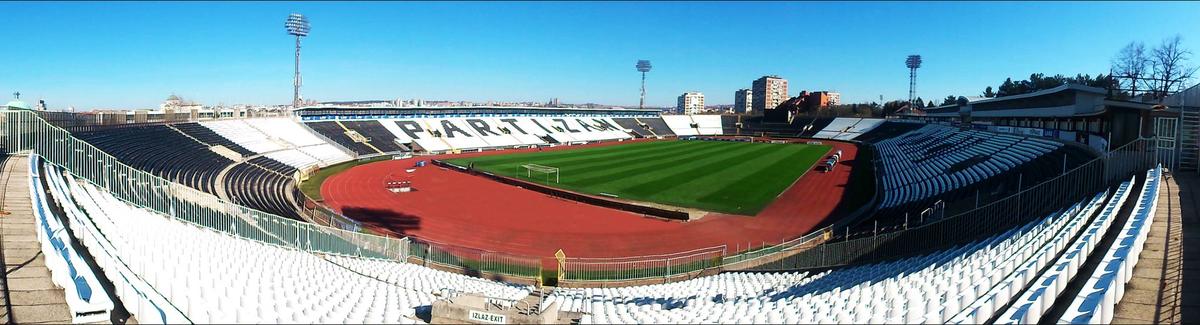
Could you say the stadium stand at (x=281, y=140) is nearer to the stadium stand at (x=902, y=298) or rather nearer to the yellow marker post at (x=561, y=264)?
the yellow marker post at (x=561, y=264)

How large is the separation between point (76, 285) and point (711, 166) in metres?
39.9

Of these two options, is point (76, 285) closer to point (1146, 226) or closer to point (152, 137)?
point (1146, 226)

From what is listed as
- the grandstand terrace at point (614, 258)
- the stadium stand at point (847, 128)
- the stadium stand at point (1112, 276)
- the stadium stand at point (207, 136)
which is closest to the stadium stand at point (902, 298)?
the grandstand terrace at point (614, 258)

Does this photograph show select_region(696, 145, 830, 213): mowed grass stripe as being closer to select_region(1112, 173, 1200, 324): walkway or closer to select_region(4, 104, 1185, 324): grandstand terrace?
select_region(4, 104, 1185, 324): grandstand terrace

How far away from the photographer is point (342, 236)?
17547 millimetres

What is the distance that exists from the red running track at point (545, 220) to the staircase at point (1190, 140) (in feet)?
37.0

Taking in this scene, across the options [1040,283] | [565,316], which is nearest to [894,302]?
[1040,283]

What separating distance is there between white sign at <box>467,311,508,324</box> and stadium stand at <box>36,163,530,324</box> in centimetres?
74

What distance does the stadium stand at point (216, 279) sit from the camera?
6996 millimetres

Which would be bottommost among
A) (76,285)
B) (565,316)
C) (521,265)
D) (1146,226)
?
(521,265)

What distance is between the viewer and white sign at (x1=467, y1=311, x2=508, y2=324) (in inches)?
304

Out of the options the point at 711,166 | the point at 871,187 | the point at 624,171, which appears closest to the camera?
the point at 871,187

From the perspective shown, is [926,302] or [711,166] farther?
[711,166]

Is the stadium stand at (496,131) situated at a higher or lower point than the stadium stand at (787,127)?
lower
